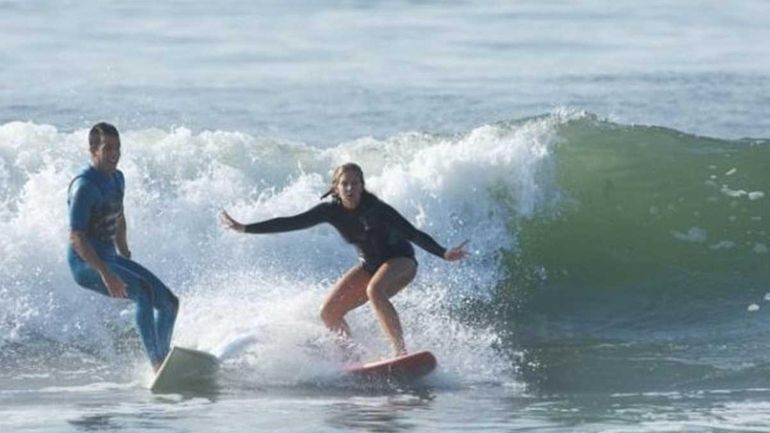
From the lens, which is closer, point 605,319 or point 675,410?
point 675,410

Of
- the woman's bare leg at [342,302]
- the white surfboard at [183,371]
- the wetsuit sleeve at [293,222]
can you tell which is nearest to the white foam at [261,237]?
the woman's bare leg at [342,302]

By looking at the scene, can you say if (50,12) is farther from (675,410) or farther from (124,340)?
(675,410)

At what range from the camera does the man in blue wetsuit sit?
508 inches

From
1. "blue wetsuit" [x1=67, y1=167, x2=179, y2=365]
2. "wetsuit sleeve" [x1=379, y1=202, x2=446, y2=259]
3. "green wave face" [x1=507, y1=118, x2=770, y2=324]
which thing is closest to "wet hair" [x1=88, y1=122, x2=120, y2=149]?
"blue wetsuit" [x1=67, y1=167, x2=179, y2=365]

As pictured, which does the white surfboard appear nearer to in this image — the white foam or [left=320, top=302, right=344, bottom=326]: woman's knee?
the white foam

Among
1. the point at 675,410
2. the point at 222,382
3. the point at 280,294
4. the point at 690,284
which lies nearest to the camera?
the point at 675,410

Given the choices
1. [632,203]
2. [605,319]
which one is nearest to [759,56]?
[632,203]

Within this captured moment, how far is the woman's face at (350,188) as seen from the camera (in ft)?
44.8

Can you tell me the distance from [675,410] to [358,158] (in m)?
7.72

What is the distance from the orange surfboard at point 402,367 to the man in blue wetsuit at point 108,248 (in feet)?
4.24

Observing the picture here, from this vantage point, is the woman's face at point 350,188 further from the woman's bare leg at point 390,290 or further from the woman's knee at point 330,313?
the woman's knee at point 330,313

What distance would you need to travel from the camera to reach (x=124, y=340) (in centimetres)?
1580

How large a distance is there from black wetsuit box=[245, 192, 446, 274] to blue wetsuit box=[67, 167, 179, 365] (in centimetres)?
95

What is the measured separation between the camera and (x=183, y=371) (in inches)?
526
